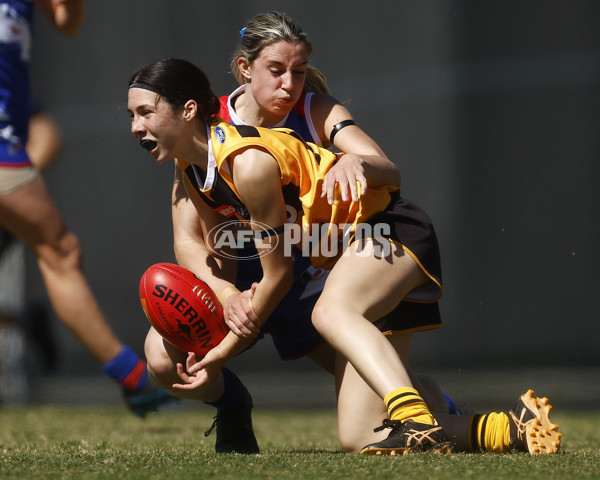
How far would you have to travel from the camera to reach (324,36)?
23.8ft

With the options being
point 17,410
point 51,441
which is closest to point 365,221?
point 51,441

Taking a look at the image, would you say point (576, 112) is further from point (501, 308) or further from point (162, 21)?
point (162, 21)

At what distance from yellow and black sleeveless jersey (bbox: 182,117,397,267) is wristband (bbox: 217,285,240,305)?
0.76ft

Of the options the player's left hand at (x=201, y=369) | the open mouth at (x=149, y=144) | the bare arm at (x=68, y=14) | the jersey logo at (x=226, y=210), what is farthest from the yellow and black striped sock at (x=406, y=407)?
the bare arm at (x=68, y=14)

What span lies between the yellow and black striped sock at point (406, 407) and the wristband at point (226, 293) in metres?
0.67

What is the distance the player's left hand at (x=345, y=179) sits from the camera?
259 cm

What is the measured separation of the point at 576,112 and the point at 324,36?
1954 millimetres

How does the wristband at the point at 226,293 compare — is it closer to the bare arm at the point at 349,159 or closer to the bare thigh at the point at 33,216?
the bare arm at the point at 349,159

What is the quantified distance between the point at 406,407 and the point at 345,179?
2.08 ft

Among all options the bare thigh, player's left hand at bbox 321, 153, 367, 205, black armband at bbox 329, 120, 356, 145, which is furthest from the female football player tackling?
the bare thigh

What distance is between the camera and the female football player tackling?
2648 mm

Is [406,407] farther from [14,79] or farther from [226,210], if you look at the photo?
[14,79]

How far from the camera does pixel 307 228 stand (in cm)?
286

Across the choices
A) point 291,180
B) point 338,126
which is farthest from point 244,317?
point 338,126
